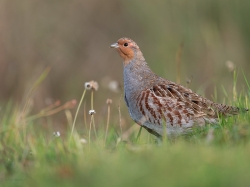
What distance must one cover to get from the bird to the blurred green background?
11.0 ft

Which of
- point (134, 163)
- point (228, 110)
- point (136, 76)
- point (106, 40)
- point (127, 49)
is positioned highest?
point (106, 40)

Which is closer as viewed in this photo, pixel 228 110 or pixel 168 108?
pixel 228 110

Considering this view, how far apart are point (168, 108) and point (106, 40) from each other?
6098 mm

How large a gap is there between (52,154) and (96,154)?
44 centimetres

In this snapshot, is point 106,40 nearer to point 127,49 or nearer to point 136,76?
point 127,49

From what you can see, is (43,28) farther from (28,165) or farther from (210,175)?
(210,175)

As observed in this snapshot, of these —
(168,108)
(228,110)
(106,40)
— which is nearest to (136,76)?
(168,108)

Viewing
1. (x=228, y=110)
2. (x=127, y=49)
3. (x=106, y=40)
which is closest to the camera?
(x=228, y=110)

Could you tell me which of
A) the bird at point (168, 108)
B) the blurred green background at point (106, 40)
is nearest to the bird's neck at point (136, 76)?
the bird at point (168, 108)

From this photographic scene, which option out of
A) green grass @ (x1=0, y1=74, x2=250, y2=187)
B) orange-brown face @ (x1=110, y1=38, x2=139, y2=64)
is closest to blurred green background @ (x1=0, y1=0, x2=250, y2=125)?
orange-brown face @ (x1=110, y1=38, x2=139, y2=64)

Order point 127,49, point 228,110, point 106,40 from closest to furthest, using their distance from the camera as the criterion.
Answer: point 228,110 < point 127,49 < point 106,40

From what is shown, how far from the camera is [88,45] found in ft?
35.9

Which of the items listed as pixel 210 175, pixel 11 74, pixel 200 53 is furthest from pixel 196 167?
pixel 11 74

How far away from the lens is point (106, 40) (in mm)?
10906
